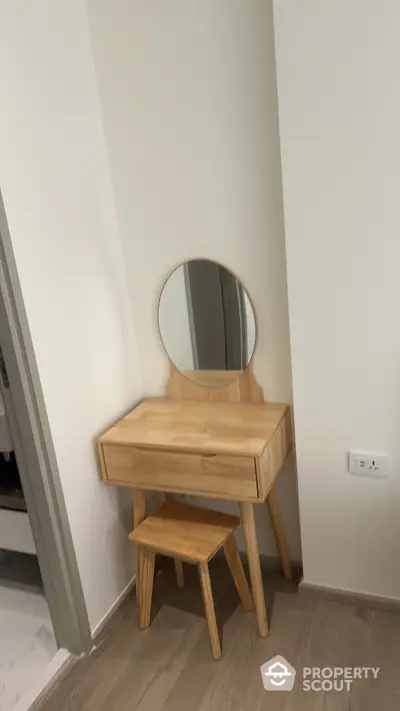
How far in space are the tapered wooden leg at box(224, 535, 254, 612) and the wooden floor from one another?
5 cm

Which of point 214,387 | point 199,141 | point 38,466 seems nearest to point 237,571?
point 214,387

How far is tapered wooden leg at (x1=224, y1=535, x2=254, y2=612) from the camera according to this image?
6.91 ft

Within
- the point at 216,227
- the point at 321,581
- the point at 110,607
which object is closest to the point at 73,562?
the point at 110,607

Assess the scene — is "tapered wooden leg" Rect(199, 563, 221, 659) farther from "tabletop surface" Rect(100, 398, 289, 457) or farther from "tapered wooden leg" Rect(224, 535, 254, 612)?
"tabletop surface" Rect(100, 398, 289, 457)

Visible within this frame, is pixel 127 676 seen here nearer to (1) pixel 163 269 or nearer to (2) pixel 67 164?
(1) pixel 163 269

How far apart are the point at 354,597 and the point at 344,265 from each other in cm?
117

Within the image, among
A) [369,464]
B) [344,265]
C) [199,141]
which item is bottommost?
[369,464]

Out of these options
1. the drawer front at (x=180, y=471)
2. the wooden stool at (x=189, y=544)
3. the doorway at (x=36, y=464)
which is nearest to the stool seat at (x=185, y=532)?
the wooden stool at (x=189, y=544)

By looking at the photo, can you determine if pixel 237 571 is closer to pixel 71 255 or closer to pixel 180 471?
pixel 180 471

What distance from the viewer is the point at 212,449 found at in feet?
6.29

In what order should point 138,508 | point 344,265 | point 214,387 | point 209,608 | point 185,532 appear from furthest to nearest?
point 214,387 < point 138,508 < point 185,532 < point 209,608 < point 344,265

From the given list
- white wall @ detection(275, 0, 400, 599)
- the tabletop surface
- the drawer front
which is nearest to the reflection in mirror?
→ the tabletop surface

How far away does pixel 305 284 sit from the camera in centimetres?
191

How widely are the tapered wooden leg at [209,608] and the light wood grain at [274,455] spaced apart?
12.0 inches
